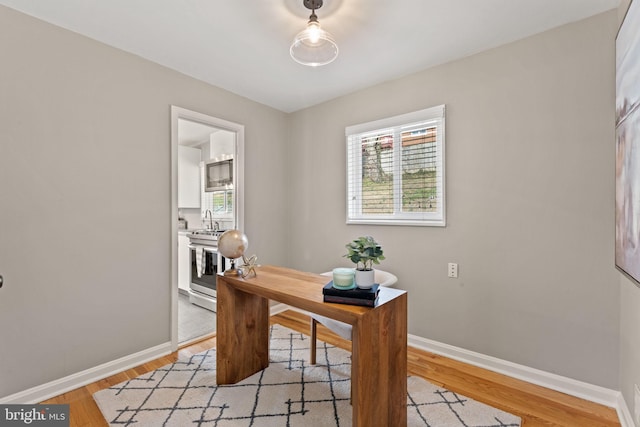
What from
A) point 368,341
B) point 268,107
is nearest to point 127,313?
point 368,341

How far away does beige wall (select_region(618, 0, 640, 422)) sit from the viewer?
148 centimetres

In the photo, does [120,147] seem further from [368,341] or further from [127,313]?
[368,341]

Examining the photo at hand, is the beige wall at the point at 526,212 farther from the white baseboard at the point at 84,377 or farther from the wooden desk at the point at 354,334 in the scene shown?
the white baseboard at the point at 84,377

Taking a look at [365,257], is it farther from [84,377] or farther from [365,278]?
[84,377]

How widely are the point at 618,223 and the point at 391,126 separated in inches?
67.8

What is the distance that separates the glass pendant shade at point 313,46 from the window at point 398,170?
1073 mm

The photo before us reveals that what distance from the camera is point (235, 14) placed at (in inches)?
72.6

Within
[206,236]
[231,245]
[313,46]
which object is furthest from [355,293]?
[206,236]

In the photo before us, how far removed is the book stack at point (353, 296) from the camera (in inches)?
53.1

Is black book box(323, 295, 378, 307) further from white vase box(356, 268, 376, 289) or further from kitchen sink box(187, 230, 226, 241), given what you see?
kitchen sink box(187, 230, 226, 241)

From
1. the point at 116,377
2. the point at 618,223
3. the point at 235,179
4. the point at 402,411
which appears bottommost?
the point at 116,377

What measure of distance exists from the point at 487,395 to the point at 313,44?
2.46 metres

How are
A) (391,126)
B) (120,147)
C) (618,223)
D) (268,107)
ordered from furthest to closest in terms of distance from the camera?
(268,107) < (391,126) < (120,147) < (618,223)

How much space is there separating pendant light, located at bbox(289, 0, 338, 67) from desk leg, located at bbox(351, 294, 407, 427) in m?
Result: 1.51
